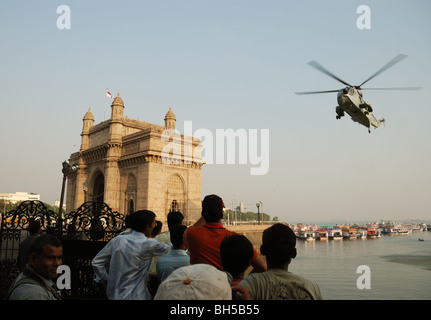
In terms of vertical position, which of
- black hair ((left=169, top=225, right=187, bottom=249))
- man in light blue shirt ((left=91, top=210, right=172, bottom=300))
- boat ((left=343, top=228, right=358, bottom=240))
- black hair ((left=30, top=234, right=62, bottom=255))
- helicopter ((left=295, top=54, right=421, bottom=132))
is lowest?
boat ((left=343, top=228, right=358, bottom=240))

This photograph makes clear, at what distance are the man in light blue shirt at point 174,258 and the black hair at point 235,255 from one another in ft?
4.55

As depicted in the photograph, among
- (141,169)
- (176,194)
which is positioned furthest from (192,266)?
(176,194)

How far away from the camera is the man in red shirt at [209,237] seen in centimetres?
349

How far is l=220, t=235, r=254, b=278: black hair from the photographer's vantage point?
2660 mm

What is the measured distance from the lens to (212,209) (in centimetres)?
371

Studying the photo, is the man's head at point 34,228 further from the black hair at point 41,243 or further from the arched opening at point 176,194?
the arched opening at point 176,194

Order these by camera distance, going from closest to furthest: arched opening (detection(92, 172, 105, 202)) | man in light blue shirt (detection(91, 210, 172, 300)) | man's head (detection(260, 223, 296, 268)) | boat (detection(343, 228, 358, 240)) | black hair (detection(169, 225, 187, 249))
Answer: man's head (detection(260, 223, 296, 268)), man in light blue shirt (detection(91, 210, 172, 300)), black hair (detection(169, 225, 187, 249)), arched opening (detection(92, 172, 105, 202)), boat (detection(343, 228, 358, 240))

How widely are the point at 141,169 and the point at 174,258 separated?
3198 cm

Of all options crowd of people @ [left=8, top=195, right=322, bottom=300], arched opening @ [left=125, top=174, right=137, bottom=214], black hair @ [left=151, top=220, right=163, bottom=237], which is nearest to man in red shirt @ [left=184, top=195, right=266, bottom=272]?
crowd of people @ [left=8, top=195, right=322, bottom=300]

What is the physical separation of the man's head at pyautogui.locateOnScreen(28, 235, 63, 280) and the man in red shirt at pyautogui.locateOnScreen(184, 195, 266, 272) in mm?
1378

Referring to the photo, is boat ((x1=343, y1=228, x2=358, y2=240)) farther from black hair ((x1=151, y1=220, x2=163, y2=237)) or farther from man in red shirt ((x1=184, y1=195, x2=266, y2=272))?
man in red shirt ((x1=184, y1=195, x2=266, y2=272))

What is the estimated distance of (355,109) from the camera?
18.0 m
